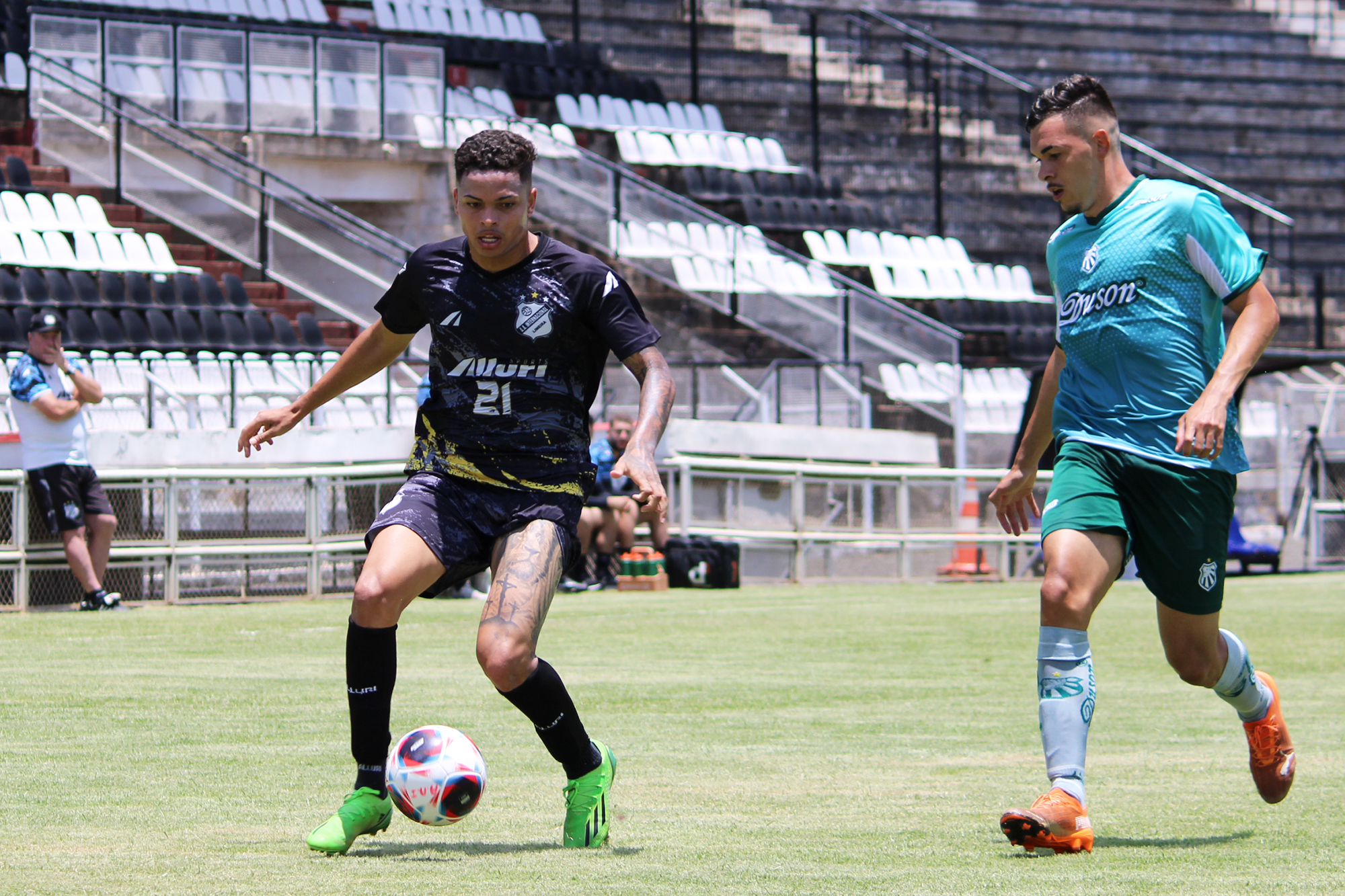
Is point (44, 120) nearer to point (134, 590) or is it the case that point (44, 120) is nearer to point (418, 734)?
point (134, 590)

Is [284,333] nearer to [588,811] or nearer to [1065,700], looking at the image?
[588,811]

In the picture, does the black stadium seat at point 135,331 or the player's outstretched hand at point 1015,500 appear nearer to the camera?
the player's outstretched hand at point 1015,500

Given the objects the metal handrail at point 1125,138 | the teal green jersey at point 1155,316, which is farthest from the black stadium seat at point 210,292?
the metal handrail at point 1125,138

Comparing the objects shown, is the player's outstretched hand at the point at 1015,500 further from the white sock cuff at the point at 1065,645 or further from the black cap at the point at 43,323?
the black cap at the point at 43,323

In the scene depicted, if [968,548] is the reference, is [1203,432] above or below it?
above

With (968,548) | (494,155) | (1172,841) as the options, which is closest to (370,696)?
A: (494,155)

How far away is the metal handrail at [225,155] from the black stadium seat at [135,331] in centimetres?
272

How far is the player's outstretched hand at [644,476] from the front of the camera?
15.2 ft

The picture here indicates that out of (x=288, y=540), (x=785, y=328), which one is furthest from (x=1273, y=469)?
(x=288, y=540)

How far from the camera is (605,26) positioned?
109ft

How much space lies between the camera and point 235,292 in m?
20.5

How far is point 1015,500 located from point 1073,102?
131 cm

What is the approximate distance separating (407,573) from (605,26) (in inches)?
1154

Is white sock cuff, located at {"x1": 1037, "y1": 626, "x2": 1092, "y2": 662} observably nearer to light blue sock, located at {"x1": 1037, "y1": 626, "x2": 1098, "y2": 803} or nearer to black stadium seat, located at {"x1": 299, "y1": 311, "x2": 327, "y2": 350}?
light blue sock, located at {"x1": 1037, "y1": 626, "x2": 1098, "y2": 803}
